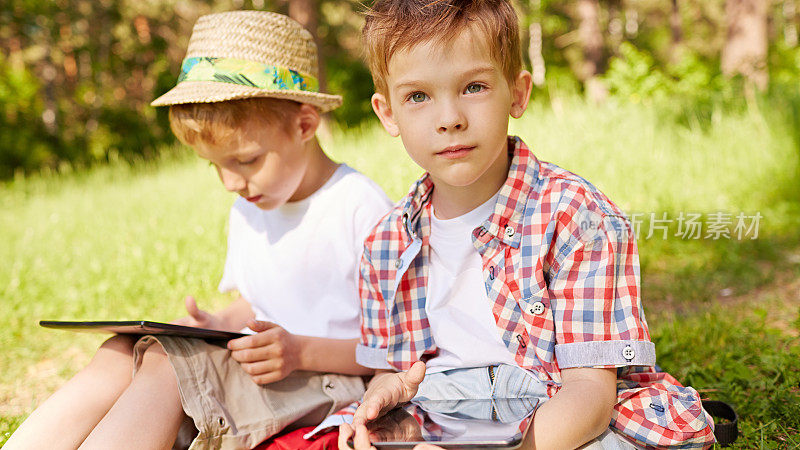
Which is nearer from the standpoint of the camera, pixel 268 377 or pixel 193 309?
pixel 268 377

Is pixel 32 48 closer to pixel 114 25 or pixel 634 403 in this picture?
pixel 114 25

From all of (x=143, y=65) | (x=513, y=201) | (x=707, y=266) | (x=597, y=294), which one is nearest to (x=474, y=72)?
(x=513, y=201)

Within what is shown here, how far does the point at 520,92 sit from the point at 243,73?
3.16ft

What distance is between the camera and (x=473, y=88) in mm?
1715

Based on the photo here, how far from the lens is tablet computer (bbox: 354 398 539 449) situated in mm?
1388

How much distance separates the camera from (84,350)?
3643 mm

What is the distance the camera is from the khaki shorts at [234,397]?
76.3 inches

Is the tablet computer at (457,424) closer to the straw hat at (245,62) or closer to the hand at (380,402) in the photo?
the hand at (380,402)

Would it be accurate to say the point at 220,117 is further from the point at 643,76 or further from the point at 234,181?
the point at 643,76

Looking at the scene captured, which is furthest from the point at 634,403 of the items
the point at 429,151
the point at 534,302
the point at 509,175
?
the point at 429,151

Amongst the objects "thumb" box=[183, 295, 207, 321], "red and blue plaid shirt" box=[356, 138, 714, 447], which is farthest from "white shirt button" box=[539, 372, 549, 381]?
"thumb" box=[183, 295, 207, 321]

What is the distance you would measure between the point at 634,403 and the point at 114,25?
18.7 metres

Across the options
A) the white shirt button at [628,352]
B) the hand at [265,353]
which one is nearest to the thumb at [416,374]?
the white shirt button at [628,352]

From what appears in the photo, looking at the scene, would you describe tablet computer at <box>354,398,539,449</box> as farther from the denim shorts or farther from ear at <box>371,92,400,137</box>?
ear at <box>371,92,400,137</box>
